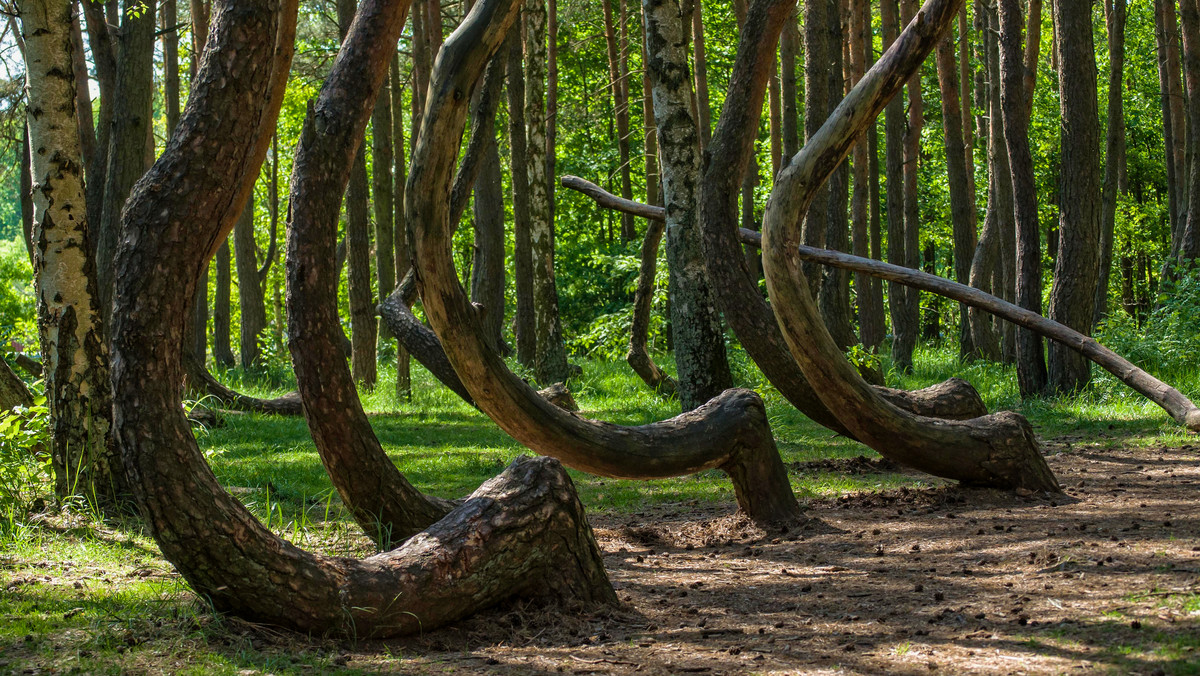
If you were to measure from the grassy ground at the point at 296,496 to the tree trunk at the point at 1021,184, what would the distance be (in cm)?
45

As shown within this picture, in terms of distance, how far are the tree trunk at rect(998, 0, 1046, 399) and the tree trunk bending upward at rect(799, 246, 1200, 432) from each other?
3679mm

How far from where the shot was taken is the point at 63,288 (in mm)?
5891

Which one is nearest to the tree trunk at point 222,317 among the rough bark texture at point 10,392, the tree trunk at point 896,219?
the tree trunk at point 896,219

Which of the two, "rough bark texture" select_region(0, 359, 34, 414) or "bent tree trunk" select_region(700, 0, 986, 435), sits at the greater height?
"bent tree trunk" select_region(700, 0, 986, 435)

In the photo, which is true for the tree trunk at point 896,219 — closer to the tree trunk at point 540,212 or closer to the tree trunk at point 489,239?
the tree trunk at point 540,212

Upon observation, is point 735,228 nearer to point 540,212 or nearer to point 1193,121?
point 540,212

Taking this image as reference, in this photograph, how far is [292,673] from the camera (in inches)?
134

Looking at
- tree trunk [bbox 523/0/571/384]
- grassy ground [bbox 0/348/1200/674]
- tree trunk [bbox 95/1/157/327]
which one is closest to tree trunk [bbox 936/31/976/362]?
grassy ground [bbox 0/348/1200/674]

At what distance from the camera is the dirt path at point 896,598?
3.52 meters

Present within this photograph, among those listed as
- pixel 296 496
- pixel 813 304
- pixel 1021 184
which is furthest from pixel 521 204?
Result: pixel 813 304

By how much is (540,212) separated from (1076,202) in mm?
6744

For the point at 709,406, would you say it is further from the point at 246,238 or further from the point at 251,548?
the point at 246,238

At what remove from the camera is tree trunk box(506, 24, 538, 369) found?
1388 cm

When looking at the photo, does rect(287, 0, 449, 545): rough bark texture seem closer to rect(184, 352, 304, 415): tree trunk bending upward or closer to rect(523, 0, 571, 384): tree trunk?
rect(184, 352, 304, 415): tree trunk bending upward
